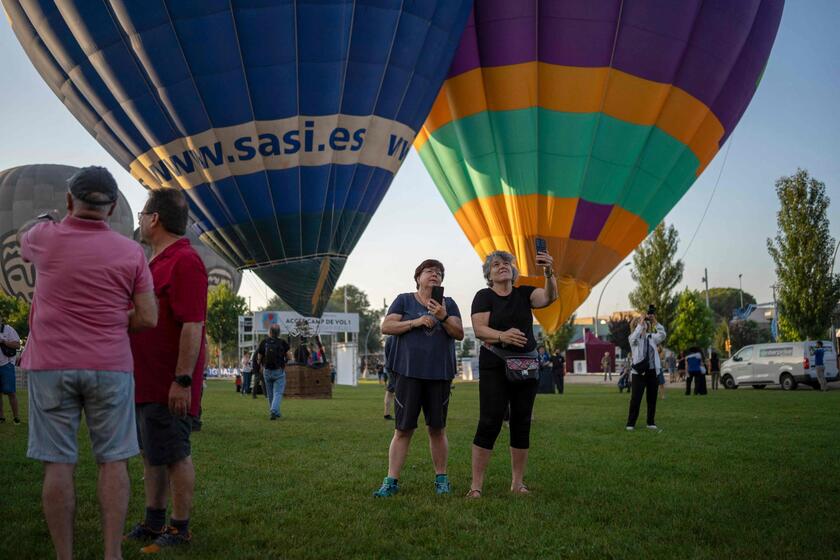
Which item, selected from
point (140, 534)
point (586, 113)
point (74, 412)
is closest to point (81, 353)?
point (74, 412)

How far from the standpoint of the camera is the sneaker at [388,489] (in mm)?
5871

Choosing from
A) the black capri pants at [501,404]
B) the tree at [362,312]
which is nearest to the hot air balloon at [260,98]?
the black capri pants at [501,404]

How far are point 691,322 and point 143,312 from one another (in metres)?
62.7

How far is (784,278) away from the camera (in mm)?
40469

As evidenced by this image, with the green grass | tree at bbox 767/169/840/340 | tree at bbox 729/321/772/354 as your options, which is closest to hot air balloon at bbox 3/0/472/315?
the green grass

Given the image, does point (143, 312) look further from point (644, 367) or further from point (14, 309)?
point (14, 309)

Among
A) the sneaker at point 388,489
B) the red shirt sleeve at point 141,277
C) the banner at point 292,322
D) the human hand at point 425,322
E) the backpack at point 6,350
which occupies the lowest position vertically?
the sneaker at point 388,489

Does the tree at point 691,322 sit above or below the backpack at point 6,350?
above

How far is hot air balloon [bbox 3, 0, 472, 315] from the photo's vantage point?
44.1 ft

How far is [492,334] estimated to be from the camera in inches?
236

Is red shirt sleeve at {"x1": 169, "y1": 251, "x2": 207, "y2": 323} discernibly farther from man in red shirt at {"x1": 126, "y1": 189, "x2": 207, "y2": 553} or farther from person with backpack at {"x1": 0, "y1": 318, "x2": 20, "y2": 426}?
person with backpack at {"x1": 0, "y1": 318, "x2": 20, "y2": 426}

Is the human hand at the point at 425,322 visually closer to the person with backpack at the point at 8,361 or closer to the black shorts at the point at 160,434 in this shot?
the black shorts at the point at 160,434

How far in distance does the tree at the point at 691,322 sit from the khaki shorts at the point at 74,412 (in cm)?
5937

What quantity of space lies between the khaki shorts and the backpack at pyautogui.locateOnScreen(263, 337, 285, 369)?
9.89 meters
